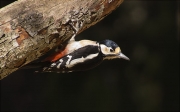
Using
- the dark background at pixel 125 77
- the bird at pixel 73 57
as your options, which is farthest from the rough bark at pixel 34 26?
the dark background at pixel 125 77

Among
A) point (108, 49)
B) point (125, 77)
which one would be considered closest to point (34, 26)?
point (108, 49)

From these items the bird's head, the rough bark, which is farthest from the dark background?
the rough bark

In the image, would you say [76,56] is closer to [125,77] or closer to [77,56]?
[77,56]

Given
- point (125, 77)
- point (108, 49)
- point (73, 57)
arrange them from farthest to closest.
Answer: point (125, 77)
point (108, 49)
point (73, 57)

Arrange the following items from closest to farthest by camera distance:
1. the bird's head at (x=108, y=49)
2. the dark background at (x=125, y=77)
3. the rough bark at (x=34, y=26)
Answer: the rough bark at (x=34, y=26), the bird's head at (x=108, y=49), the dark background at (x=125, y=77)

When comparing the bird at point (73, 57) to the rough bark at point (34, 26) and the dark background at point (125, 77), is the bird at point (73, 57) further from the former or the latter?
the dark background at point (125, 77)
